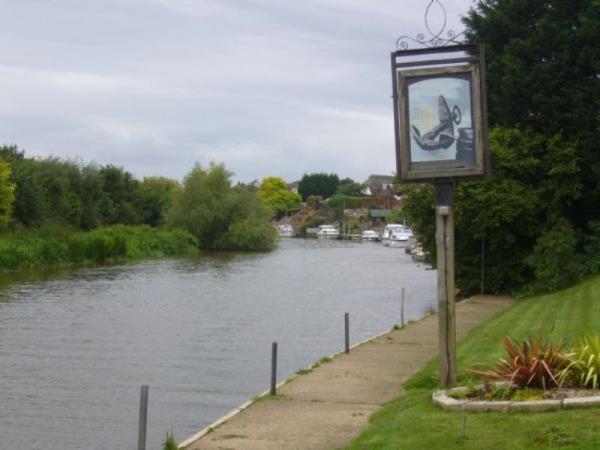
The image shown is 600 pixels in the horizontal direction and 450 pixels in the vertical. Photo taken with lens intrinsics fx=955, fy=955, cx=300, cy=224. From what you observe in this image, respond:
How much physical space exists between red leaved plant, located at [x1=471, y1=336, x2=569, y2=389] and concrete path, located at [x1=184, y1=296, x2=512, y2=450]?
2.13 metres

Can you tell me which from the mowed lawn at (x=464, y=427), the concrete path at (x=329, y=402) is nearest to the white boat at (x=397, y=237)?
the concrete path at (x=329, y=402)

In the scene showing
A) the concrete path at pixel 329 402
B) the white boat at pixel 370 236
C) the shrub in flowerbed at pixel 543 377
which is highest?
the shrub in flowerbed at pixel 543 377

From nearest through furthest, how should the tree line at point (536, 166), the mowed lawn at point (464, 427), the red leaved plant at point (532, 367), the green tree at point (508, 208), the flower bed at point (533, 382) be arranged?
the mowed lawn at point (464, 427), the flower bed at point (533, 382), the red leaved plant at point (532, 367), the tree line at point (536, 166), the green tree at point (508, 208)

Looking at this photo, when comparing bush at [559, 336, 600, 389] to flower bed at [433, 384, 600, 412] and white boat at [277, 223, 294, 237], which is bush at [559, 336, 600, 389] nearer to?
flower bed at [433, 384, 600, 412]

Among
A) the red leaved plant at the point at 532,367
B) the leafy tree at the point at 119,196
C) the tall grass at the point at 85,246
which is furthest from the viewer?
the leafy tree at the point at 119,196

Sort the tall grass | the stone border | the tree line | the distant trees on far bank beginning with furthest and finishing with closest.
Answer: the distant trees on far bank, the tall grass, the tree line, the stone border

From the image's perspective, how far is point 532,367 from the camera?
1157 centimetres

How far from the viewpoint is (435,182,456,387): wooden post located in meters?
13.5

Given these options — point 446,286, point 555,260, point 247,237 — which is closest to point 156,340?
point 555,260

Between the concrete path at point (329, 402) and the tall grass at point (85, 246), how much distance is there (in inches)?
1588

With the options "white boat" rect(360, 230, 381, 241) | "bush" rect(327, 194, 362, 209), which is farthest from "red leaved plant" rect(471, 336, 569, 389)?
"bush" rect(327, 194, 362, 209)

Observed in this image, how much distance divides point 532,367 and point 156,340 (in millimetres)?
17421

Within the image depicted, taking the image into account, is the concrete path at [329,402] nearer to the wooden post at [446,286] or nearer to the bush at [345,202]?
the wooden post at [446,286]

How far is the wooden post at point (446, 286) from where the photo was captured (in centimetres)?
1348
